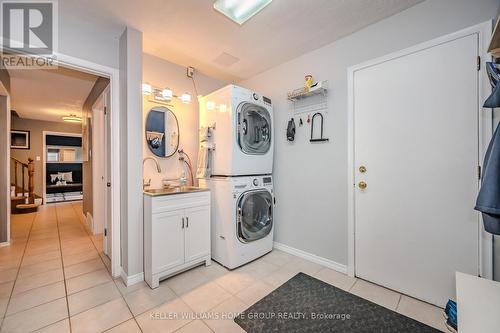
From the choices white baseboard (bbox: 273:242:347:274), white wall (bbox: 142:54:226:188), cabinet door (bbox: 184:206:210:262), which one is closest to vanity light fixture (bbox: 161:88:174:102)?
white wall (bbox: 142:54:226:188)

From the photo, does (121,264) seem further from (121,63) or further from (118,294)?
(121,63)

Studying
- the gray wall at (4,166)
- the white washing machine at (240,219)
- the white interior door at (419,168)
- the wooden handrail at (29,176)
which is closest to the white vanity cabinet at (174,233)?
the white washing machine at (240,219)

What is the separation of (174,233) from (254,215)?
37.7 inches

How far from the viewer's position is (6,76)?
2.84 meters

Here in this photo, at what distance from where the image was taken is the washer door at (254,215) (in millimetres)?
2309

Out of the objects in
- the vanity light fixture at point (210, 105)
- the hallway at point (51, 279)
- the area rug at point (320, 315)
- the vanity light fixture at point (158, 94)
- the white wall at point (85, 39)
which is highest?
the white wall at point (85, 39)

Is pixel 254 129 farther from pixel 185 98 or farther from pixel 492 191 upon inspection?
pixel 492 191

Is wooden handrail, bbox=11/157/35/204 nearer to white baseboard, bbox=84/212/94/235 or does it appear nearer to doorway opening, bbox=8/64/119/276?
doorway opening, bbox=8/64/119/276

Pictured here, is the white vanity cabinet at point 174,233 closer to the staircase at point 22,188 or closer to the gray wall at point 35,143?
the staircase at point 22,188

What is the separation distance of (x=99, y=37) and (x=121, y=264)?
2.26 m

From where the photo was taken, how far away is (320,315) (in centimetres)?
156

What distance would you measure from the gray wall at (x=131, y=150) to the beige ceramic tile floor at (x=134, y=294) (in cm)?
33

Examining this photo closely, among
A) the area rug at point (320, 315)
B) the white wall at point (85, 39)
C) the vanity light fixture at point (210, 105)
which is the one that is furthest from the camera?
the vanity light fixture at point (210, 105)

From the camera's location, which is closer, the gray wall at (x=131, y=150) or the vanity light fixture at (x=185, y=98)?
the gray wall at (x=131, y=150)
